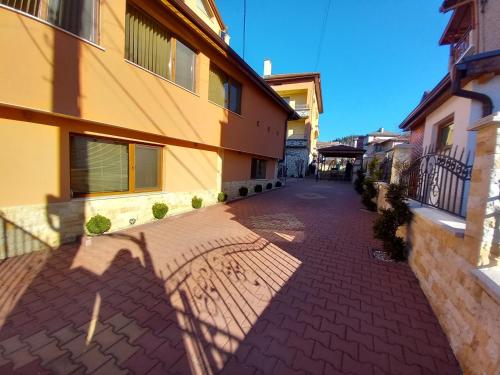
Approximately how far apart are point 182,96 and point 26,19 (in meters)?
3.50

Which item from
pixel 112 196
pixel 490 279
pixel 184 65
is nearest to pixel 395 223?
pixel 490 279

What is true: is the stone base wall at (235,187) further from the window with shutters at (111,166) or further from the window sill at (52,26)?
the window sill at (52,26)

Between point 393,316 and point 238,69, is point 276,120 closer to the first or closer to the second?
point 238,69

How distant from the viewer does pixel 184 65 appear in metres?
6.88

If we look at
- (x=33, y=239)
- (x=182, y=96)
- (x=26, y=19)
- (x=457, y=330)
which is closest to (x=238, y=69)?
(x=182, y=96)

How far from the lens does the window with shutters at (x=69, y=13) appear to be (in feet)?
12.4

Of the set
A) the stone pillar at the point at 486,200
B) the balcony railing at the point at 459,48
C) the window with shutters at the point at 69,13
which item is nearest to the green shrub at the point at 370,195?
the balcony railing at the point at 459,48

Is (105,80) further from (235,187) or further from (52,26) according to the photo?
(235,187)

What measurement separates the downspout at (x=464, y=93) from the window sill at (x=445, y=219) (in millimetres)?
2868

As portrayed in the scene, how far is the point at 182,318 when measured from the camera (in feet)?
8.52

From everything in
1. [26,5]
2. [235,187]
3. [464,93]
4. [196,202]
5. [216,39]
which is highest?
[216,39]

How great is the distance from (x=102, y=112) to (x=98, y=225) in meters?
2.45

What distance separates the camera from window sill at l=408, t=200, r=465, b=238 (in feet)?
7.86

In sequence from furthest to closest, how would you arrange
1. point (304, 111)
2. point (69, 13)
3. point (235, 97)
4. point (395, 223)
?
point (304, 111), point (235, 97), point (395, 223), point (69, 13)
